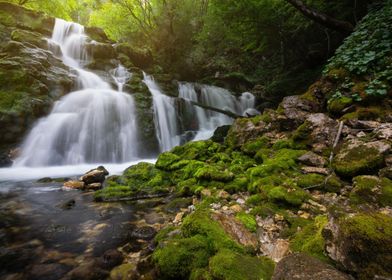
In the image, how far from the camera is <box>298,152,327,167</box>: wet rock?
13.8 feet

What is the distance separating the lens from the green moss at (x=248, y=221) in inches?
108

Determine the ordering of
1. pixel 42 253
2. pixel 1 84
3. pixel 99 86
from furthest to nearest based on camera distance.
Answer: pixel 99 86 < pixel 1 84 < pixel 42 253

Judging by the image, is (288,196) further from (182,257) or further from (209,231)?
(182,257)

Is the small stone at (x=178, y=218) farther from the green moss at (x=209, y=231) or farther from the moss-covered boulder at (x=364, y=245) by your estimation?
the moss-covered boulder at (x=364, y=245)

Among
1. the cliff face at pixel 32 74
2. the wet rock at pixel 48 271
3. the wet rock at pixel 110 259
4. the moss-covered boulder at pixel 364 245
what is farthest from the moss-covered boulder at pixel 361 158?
the cliff face at pixel 32 74

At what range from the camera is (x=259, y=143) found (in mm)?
6191

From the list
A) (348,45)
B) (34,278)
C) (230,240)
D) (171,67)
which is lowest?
(34,278)

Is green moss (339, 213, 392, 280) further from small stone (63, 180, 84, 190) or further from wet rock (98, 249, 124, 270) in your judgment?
small stone (63, 180, 84, 190)

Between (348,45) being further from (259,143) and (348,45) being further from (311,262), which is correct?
(311,262)

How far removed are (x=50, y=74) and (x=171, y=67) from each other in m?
10.9

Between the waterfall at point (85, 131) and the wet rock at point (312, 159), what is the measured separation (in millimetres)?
7869

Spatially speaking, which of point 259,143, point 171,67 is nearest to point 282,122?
point 259,143

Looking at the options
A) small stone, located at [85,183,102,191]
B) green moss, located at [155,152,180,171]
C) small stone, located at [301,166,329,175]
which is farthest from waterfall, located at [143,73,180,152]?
small stone, located at [301,166,329,175]

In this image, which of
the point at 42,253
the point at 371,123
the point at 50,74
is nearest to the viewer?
the point at 42,253
